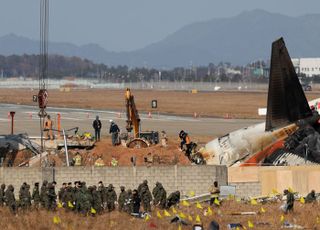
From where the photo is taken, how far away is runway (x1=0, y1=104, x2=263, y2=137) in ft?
244

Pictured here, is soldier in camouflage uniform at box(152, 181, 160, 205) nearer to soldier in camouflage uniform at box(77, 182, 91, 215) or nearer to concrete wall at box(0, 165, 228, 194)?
soldier in camouflage uniform at box(77, 182, 91, 215)

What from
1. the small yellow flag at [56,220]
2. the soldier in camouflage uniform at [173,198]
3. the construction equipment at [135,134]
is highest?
the construction equipment at [135,134]

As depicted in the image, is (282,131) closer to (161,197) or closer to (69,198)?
(161,197)

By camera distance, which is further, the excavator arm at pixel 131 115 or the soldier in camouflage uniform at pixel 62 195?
the excavator arm at pixel 131 115

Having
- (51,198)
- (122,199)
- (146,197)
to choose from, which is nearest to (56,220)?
(51,198)

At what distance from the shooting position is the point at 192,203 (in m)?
39.2

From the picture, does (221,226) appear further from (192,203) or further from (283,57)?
(283,57)

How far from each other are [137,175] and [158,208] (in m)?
3.64

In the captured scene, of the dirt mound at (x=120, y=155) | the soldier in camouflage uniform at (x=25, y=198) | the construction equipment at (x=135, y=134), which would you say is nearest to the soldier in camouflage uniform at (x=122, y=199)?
the soldier in camouflage uniform at (x=25, y=198)

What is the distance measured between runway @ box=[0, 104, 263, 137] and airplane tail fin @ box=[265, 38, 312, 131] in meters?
23.8

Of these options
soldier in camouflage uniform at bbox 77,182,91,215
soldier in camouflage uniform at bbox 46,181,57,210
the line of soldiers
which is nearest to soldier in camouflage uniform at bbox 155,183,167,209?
the line of soldiers

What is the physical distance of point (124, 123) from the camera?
8281 centimetres

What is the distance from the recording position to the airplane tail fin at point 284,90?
1788 inches

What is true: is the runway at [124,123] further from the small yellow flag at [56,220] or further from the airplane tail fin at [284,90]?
the small yellow flag at [56,220]
